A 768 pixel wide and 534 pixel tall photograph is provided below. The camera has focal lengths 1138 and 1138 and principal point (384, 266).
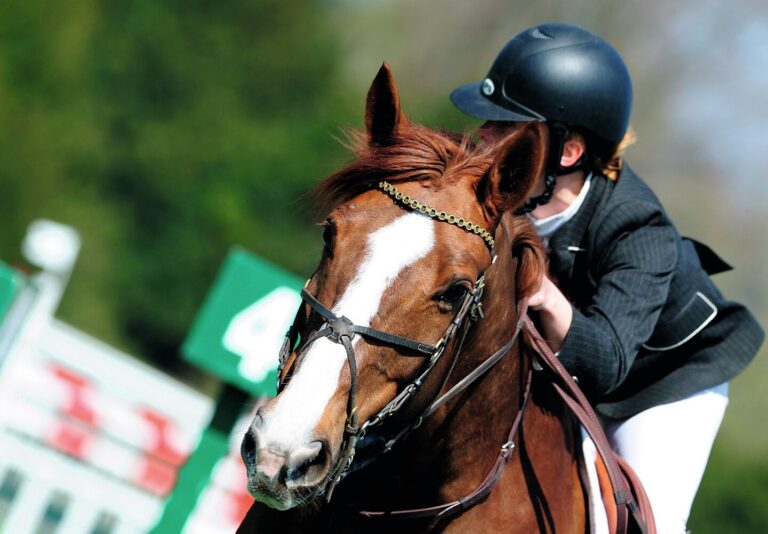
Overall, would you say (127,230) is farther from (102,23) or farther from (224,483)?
(224,483)

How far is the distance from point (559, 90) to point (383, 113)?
0.92m

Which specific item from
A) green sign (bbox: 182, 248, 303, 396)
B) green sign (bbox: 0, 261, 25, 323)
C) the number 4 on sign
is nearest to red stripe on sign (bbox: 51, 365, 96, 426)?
green sign (bbox: 0, 261, 25, 323)

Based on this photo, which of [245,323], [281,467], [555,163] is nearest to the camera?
[281,467]

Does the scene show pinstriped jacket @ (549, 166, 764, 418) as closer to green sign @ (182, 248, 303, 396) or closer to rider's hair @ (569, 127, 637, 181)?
rider's hair @ (569, 127, 637, 181)

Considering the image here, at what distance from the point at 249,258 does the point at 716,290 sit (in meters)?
2.65

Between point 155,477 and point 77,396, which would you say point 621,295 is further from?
point 77,396

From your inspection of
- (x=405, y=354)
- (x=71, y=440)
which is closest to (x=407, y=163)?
(x=405, y=354)

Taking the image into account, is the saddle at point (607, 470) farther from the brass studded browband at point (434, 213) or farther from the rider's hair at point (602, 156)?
the rider's hair at point (602, 156)

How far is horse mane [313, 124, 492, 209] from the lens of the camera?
10.8 feet

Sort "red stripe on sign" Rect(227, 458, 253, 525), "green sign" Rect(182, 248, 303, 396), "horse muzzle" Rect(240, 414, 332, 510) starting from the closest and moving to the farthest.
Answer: "horse muzzle" Rect(240, 414, 332, 510) < "green sign" Rect(182, 248, 303, 396) < "red stripe on sign" Rect(227, 458, 253, 525)

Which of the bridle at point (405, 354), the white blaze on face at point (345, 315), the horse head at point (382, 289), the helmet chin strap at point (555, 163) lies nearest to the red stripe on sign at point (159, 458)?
the helmet chin strap at point (555, 163)

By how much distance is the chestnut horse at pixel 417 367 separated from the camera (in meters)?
2.86

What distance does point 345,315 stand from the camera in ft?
9.59

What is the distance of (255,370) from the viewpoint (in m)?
6.00
